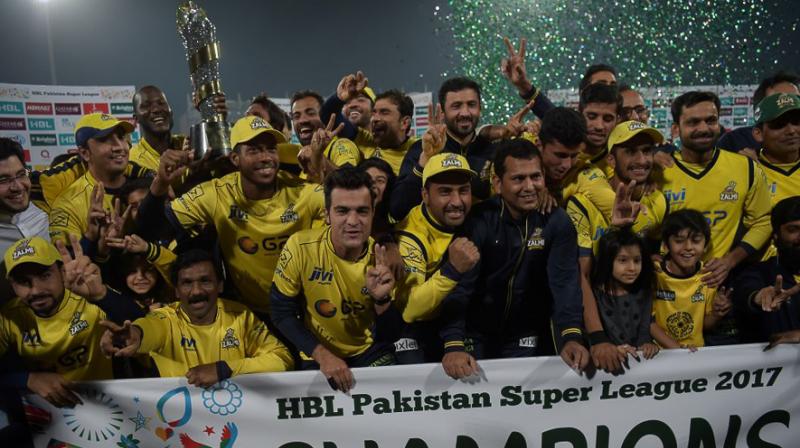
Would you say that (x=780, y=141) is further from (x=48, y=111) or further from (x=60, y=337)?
(x=48, y=111)

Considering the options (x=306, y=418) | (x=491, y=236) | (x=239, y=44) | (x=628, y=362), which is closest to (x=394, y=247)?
(x=491, y=236)

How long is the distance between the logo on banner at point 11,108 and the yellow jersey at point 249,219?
24.5 ft

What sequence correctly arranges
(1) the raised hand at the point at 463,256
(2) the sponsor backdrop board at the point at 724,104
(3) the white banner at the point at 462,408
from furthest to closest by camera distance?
(2) the sponsor backdrop board at the point at 724,104, (3) the white banner at the point at 462,408, (1) the raised hand at the point at 463,256

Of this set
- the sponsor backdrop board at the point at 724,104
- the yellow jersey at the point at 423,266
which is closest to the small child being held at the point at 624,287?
the yellow jersey at the point at 423,266

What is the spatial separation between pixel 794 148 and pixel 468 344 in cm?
252

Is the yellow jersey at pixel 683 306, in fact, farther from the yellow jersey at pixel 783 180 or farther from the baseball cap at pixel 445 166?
the baseball cap at pixel 445 166

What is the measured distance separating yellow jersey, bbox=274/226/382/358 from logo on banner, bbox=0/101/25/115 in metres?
8.29

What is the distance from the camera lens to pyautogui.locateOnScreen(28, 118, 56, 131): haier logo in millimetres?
9289

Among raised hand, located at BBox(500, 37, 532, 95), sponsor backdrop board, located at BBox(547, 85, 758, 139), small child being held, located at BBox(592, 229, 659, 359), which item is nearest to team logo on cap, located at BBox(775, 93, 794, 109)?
small child being held, located at BBox(592, 229, 659, 359)

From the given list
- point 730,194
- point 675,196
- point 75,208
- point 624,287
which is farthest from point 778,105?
point 75,208

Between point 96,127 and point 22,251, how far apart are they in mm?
1310

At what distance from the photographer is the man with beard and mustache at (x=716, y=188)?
→ 3.54 meters

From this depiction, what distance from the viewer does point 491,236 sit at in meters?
3.02

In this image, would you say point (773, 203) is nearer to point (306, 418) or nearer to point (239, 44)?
point (306, 418)
